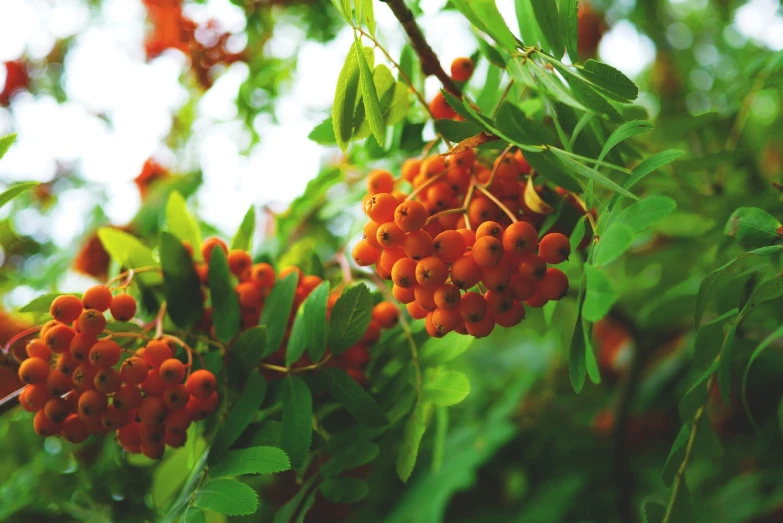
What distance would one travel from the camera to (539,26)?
3.05 feet

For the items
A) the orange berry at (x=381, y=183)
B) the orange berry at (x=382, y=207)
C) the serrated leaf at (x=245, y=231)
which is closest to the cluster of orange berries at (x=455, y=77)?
the orange berry at (x=381, y=183)

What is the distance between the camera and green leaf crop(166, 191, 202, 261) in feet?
4.31

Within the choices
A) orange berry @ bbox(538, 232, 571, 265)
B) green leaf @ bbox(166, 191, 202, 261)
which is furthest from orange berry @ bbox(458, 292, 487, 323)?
green leaf @ bbox(166, 191, 202, 261)

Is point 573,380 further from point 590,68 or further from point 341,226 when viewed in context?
point 341,226

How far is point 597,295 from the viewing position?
0.70 m

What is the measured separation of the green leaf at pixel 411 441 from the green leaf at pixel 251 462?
0.74 feet

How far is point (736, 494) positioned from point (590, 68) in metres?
1.48

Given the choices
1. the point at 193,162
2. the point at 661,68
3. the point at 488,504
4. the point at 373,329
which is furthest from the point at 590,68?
the point at 661,68

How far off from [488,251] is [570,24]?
15.2 inches

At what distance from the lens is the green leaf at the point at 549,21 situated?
0.91 m

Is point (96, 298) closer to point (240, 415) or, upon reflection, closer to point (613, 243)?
point (240, 415)

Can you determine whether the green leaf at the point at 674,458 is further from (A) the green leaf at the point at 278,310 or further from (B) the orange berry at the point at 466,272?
(A) the green leaf at the point at 278,310

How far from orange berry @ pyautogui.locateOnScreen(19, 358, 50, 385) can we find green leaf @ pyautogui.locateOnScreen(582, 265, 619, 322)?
895mm

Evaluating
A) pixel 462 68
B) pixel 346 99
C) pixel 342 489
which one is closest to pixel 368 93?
pixel 346 99
